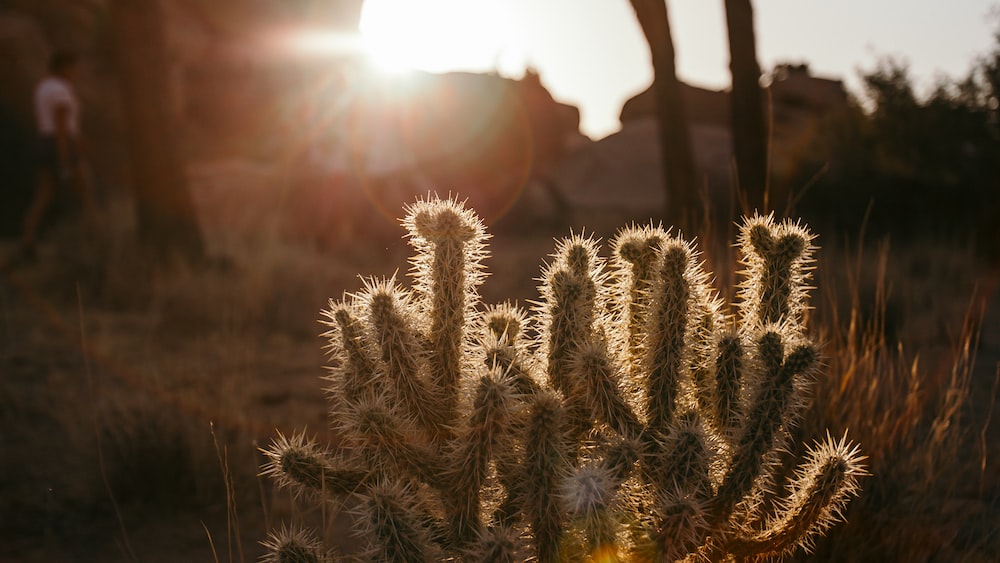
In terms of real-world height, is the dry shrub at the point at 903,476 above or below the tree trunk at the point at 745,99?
below

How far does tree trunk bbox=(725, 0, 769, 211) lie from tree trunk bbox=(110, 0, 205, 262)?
548 cm

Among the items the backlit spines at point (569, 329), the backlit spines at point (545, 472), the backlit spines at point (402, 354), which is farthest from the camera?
the backlit spines at point (569, 329)

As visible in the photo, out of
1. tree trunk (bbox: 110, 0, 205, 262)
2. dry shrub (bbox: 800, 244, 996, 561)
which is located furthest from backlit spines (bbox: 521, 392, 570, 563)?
tree trunk (bbox: 110, 0, 205, 262)

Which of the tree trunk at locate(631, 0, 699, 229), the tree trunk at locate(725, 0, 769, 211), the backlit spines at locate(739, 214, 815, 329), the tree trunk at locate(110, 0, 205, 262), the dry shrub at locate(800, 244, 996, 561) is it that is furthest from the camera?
the tree trunk at locate(110, 0, 205, 262)

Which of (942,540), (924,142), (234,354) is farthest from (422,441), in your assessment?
(924,142)

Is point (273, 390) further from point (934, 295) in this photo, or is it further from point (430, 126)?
point (430, 126)

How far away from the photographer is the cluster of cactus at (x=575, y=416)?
214cm

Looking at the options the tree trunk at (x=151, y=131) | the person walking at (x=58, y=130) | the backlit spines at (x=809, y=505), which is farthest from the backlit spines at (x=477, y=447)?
the person walking at (x=58, y=130)

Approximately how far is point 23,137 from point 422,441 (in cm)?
1806

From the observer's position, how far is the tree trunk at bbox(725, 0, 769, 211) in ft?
22.0

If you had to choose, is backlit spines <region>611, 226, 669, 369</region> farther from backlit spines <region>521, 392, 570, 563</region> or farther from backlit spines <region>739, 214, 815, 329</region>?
backlit spines <region>521, 392, 570, 563</region>

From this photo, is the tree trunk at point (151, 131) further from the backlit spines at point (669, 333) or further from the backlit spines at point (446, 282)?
the backlit spines at point (669, 333)

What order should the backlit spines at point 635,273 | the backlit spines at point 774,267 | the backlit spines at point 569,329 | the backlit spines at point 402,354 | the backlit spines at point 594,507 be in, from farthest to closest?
1. the backlit spines at point 635,273
2. the backlit spines at point 774,267
3. the backlit spines at point 569,329
4. the backlit spines at point 402,354
5. the backlit spines at point 594,507

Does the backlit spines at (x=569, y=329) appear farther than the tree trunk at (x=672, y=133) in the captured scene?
No
